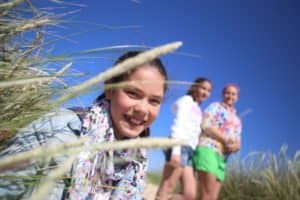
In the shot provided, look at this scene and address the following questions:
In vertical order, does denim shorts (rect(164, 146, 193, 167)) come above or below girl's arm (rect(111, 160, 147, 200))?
above

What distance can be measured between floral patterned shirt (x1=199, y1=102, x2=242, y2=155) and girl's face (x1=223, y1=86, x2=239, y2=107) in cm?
12

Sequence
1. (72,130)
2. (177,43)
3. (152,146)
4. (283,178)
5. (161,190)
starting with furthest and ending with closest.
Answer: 1. (283,178)
2. (161,190)
3. (72,130)
4. (177,43)
5. (152,146)

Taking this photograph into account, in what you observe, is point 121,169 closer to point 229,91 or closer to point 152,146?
point 152,146

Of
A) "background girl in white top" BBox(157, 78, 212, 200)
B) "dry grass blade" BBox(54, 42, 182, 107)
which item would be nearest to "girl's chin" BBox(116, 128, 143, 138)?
"dry grass blade" BBox(54, 42, 182, 107)

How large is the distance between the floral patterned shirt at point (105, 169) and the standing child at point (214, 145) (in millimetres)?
2857

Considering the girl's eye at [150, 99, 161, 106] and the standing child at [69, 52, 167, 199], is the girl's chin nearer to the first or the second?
the standing child at [69, 52, 167, 199]

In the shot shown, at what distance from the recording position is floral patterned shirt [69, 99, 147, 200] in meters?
1.16

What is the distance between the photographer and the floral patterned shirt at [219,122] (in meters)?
4.58

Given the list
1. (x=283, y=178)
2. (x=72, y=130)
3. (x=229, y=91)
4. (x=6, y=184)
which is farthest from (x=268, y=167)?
(x=6, y=184)

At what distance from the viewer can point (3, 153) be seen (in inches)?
39.9

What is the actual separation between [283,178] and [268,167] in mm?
366

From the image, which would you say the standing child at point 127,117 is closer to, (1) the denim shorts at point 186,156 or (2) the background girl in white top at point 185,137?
(2) the background girl in white top at point 185,137

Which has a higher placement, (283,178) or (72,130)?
(283,178)

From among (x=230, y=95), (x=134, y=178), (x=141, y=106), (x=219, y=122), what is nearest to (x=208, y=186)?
(x=219, y=122)
